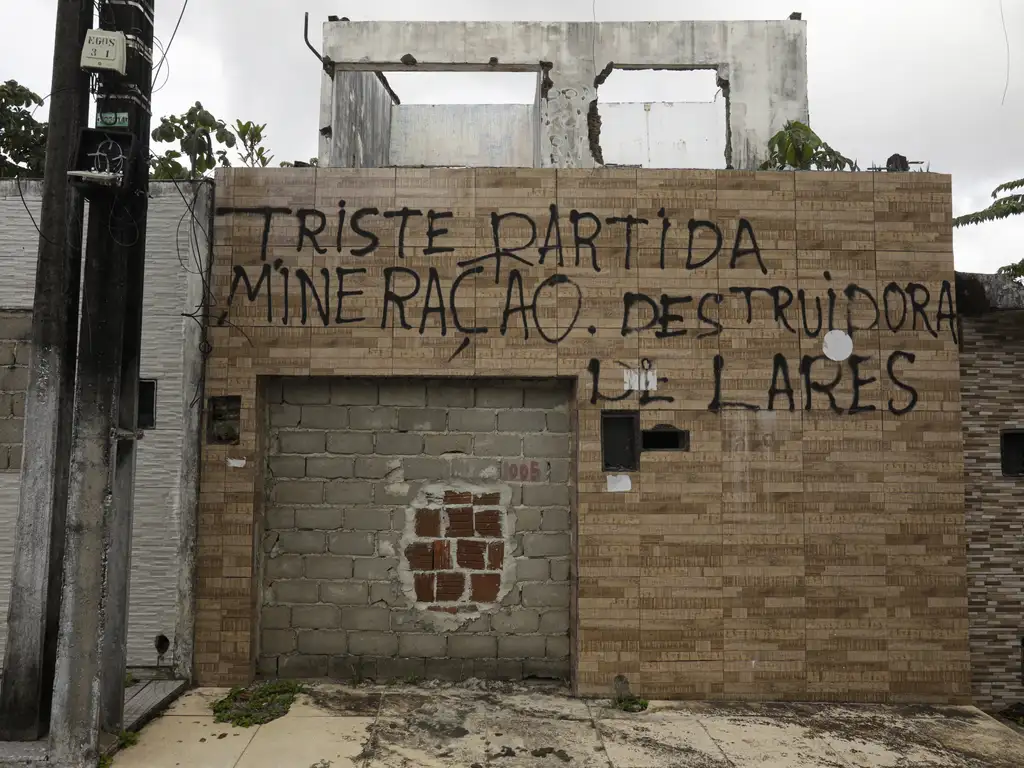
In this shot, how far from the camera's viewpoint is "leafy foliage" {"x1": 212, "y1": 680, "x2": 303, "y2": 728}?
4984 mm

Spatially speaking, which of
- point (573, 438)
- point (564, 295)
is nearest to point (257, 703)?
point (573, 438)

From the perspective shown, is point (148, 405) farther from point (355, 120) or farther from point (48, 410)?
point (355, 120)

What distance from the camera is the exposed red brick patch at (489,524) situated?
588 centimetres

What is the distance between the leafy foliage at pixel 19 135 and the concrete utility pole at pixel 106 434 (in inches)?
238

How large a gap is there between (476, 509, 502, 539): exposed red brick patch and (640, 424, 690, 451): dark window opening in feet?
4.29

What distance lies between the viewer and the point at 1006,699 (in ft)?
19.4

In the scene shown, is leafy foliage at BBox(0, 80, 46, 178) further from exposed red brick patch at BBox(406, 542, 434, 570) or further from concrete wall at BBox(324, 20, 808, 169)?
exposed red brick patch at BBox(406, 542, 434, 570)

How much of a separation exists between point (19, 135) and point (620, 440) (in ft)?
29.4

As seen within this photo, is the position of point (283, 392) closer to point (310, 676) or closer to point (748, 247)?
point (310, 676)

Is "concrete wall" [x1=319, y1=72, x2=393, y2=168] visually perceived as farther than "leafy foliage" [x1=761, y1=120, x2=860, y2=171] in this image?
Yes

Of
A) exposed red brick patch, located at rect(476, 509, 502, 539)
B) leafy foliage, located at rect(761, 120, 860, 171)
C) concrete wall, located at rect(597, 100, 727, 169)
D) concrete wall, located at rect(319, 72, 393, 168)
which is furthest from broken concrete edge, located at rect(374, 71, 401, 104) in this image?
exposed red brick patch, located at rect(476, 509, 502, 539)

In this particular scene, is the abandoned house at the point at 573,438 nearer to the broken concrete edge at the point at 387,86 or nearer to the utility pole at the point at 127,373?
the utility pole at the point at 127,373

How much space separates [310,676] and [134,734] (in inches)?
54.9

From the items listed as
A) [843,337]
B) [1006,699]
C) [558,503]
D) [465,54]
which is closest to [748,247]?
[843,337]
